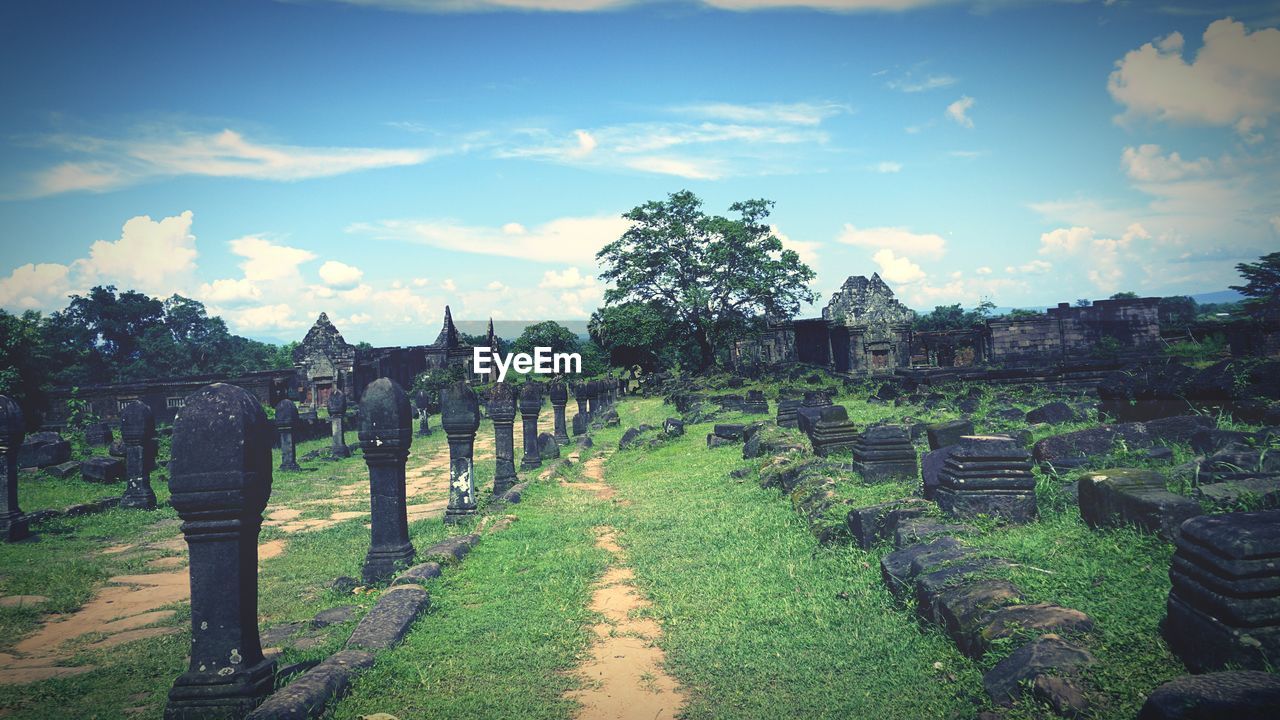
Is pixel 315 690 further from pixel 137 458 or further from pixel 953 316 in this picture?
pixel 953 316

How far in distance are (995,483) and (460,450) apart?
7403mm

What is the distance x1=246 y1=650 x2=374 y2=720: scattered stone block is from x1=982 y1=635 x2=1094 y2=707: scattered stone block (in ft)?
11.6

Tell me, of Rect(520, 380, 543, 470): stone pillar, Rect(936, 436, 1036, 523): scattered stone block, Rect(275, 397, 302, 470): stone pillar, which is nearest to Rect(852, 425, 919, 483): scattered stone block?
Rect(936, 436, 1036, 523): scattered stone block

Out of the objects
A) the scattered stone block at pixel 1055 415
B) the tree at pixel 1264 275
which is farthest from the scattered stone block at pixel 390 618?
the tree at pixel 1264 275

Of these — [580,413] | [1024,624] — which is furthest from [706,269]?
[1024,624]

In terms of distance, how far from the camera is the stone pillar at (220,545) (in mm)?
3961

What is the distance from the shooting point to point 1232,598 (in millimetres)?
3047

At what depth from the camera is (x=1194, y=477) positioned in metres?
5.16

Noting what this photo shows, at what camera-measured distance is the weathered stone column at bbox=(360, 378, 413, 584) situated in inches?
297

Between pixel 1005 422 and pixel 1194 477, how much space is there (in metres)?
5.86

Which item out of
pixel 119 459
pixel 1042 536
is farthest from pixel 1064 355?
pixel 119 459

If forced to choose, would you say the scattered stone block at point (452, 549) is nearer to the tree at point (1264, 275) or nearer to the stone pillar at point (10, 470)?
the stone pillar at point (10, 470)

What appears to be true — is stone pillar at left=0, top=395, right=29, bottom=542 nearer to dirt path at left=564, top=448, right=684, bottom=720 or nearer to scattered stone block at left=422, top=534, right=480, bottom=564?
scattered stone block at left=422, top=534, right=480, bottom=564

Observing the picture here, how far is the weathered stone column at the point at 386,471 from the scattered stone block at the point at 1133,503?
6.18m
